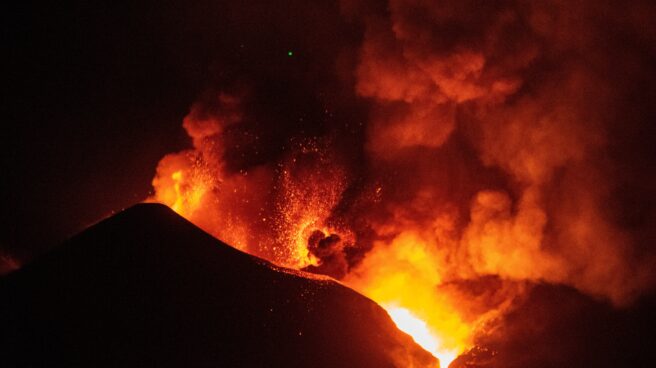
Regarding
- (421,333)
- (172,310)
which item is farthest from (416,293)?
(172,310)

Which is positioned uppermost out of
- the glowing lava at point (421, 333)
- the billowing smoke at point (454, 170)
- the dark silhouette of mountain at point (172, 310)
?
the billowing smoke at point (454, 170)

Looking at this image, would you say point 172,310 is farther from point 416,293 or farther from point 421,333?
point 416,293

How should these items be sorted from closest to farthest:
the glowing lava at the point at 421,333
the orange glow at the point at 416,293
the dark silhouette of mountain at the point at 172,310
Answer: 1. the dark silhouette of mountain at the point at 172,310
2. the glowing lava at the point at 421,333
3. the orange glow at the point at 416,293

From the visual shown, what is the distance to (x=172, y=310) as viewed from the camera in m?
5.26

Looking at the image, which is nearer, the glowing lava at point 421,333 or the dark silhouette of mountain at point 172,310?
the dark silhouette of mountain at point 172,310

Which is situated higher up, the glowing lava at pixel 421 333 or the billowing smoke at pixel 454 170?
the billowing smoke at pixel 454 170

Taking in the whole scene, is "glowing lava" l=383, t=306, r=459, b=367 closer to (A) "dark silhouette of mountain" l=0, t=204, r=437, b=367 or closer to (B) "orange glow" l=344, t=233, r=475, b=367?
(B) "orange glow" l=344, t=233, r=475, b=367

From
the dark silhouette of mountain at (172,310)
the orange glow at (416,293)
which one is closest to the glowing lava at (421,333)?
the orange glow at (416,293)

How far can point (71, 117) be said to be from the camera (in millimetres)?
13344

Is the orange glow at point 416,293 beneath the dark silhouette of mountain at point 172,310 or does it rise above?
above

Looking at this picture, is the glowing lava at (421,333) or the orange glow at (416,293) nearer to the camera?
Answer: the glowing lava at (421,333)

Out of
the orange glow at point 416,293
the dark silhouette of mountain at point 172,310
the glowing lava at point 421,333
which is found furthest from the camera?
the orange glow at point 416,293

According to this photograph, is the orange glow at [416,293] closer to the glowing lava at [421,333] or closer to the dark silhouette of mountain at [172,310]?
the glowing lava at [421,333]

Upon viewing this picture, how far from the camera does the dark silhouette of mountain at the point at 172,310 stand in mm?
4795
